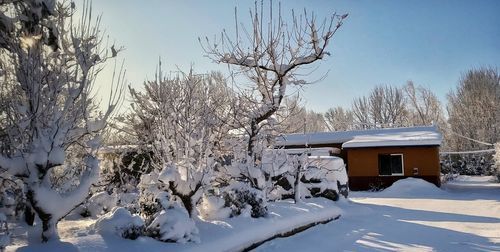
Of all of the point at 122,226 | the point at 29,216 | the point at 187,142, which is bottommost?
the point at 29,216

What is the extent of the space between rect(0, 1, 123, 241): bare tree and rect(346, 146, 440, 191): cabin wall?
782 inches

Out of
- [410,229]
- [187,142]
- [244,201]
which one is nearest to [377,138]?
[410,229]

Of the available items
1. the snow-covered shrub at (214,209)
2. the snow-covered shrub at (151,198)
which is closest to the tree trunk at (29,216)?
Answer: the snow-covered shrub at (151,198)

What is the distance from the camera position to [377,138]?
81.4 feet

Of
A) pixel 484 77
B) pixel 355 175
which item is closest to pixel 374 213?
pixel 355 175

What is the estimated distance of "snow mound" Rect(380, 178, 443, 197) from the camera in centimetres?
2023

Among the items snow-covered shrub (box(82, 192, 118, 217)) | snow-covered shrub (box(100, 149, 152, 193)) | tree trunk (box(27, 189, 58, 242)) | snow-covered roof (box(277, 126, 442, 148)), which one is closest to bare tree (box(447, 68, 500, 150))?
snow-covered roof (box(277, 126, 442, 148))

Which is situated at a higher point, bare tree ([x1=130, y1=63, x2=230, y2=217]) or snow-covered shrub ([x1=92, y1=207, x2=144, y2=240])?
bare tree ([x1=130, y1=63, x2=230, y2=217])

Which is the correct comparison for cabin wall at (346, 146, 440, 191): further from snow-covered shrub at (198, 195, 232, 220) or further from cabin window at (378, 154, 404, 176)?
snow-covered shrub at (198, 195, 232, 220)

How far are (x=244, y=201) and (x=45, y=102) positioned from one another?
4869 mm

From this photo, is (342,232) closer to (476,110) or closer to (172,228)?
(172,228)

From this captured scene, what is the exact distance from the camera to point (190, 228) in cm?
641

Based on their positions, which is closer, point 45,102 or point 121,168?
point 45,102

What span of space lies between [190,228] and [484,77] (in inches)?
1582
